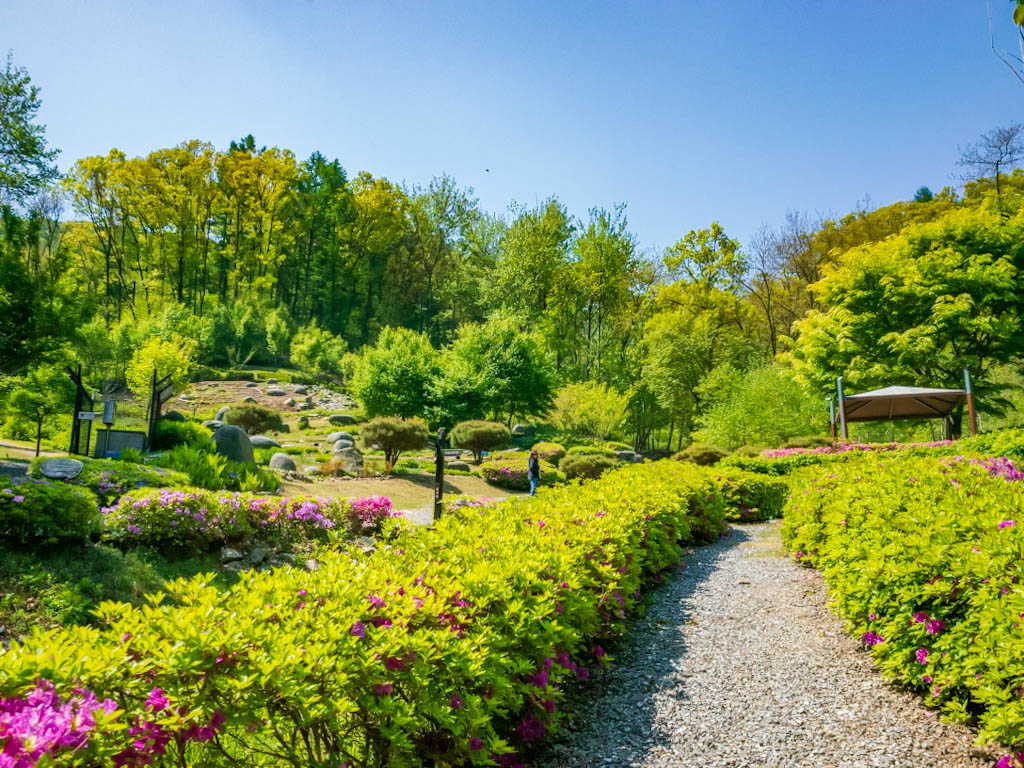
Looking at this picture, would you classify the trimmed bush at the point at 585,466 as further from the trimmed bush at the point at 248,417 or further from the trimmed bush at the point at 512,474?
the trimmed bush at the point at 248,417

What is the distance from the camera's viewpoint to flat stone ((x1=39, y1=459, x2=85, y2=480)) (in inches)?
288

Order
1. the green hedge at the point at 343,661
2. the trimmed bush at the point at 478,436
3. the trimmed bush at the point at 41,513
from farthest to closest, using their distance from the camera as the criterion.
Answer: the trimmed bush at the point at 478,436 → the trimmed bush at the point at 41,513 → the green hedge at the point at 343,661

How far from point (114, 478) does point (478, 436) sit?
42.8 ft

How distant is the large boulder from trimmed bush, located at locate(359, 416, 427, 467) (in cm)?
420

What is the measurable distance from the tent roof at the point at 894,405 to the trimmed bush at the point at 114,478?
1350 cm

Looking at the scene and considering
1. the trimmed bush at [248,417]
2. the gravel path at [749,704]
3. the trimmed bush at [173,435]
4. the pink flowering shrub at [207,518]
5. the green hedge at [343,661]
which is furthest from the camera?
the trimmed bush at [248,417]

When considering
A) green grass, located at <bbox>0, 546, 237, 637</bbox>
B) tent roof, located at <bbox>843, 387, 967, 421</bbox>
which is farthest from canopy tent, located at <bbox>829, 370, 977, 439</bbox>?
green grass, located at <bbox>0, 546, 237, 637</bbox>

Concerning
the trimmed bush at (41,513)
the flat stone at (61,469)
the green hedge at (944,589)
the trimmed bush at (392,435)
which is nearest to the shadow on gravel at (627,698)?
the green hedge at (944,589)

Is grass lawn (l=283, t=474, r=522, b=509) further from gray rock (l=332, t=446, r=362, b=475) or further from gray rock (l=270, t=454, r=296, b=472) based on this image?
gray rock (l=270, t=454, r=296, b=472)

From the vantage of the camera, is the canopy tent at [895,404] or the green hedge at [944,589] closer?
the green hedge at [944,589]

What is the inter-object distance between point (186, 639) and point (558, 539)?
243 cm

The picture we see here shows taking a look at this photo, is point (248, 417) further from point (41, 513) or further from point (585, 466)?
point (41, 513)

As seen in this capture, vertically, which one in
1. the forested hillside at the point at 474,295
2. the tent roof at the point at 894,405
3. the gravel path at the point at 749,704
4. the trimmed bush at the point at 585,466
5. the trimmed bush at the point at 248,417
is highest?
Result: the forested hillside at the point at 474,295

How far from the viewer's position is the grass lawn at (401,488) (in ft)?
39.0
